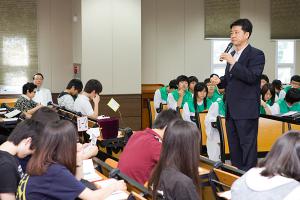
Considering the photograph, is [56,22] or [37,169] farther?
[56,22]

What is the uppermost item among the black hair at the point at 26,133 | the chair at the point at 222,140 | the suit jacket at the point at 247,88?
the suit jacket at the point at 247,88

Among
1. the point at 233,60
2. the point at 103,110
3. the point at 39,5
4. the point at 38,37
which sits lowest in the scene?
the point at 103,110

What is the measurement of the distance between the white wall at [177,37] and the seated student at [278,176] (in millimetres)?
7637

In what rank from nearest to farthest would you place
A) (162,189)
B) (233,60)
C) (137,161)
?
(162,189) → (137,161) → (233,60)

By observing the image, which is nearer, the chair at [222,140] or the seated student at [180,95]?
the chair at [222,140]

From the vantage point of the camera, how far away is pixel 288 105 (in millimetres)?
5371

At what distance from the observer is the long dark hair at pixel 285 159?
1705mm

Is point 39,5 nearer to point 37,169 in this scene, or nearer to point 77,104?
point 77,104

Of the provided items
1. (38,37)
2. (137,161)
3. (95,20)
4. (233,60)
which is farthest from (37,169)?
(38,37)

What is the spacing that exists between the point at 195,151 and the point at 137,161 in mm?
667

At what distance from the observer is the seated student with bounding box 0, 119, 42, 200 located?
231 centimetres

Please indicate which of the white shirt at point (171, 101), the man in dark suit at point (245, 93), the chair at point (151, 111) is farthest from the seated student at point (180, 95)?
the man in dark suit at point (245, 93)

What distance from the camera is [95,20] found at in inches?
317

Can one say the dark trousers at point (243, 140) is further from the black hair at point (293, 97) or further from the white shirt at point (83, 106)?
the white shirt at point (83, 106)
